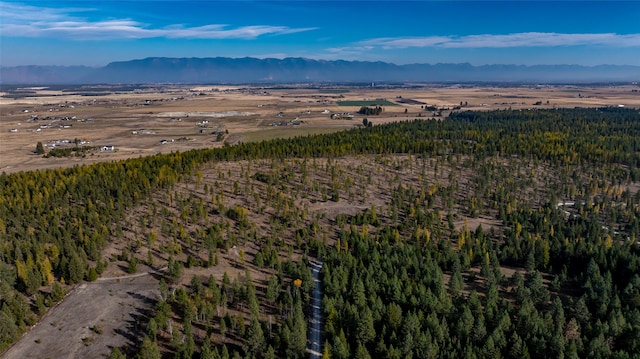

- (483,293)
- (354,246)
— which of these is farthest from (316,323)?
(483,293)

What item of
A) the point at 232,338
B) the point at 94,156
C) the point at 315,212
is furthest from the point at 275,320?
the point at 94,156

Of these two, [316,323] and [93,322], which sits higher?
[316,323]

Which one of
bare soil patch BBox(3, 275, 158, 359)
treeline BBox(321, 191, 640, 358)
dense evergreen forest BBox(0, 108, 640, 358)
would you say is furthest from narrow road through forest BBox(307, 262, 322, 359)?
bare soil patch BBox(3, 275, 158, 359)

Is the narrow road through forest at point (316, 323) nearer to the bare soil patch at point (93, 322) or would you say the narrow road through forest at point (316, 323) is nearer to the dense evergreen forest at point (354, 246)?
the dense evergreen forest at point (354, 246)

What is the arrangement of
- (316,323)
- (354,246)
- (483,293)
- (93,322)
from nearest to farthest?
(316,323)
(93,322)
(483,293)
(354,246)

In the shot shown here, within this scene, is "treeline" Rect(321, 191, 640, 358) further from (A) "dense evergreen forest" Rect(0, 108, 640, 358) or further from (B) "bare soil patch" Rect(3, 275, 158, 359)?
(B) "bare soil patch" Rect(3, 275, 158, 359)

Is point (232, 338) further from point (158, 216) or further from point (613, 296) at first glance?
point (613, 296)

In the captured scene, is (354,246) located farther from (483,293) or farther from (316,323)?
(316,323)
